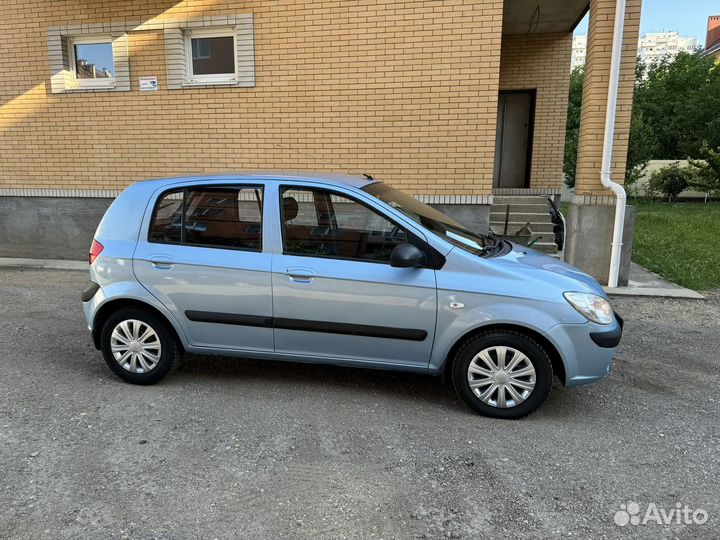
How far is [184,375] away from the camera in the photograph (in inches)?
178

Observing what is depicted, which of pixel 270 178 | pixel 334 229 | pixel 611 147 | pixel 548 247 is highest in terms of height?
pixel 611 147

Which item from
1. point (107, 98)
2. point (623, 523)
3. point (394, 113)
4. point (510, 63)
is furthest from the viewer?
point (510, 63)

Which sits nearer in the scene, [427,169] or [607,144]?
[607,144]

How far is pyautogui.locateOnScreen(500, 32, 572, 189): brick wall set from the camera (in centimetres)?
1094

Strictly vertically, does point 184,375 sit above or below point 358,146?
below

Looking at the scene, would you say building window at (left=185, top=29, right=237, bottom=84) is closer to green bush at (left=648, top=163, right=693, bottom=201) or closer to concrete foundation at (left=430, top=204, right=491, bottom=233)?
concrete foundation at (left=430, top=204, right=491, bottom=233)

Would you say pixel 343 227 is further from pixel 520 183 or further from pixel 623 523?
pixel 520 183

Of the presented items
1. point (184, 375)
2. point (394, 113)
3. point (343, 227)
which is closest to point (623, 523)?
point (343, 227)

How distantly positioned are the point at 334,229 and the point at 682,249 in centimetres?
880

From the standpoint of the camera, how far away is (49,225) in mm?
9406

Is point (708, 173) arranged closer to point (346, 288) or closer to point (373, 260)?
point (373, 260)

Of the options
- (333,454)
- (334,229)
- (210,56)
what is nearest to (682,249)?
(334,229)

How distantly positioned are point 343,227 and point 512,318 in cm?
135

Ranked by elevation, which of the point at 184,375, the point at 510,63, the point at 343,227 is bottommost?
the point at 184,375
